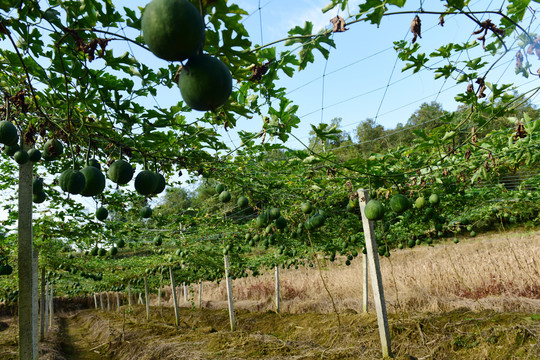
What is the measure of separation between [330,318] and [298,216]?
3.92 m

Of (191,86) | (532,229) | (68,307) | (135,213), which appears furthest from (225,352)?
(68,307)

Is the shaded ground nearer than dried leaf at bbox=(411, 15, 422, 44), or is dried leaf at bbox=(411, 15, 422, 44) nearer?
dried leaf at bbox=(411, 15, 422, 44)

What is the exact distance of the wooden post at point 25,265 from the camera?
3482 millimetres

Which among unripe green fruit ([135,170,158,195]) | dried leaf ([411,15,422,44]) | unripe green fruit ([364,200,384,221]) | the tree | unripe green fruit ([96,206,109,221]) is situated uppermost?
the tree

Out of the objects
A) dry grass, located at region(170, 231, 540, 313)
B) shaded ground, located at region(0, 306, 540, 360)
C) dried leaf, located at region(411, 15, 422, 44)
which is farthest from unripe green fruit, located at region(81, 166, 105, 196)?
dry grass, located at region(170, 231, 540, 313)

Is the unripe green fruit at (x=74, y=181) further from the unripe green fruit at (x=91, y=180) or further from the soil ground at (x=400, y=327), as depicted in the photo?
the soil ground at (x=400, y=327)

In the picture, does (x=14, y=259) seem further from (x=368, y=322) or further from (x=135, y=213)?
(x=368, y=322)

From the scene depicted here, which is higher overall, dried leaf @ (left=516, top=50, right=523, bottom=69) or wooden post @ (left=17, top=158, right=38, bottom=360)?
dried leaf @ (left=516, top=50, right=523, bottom=69)

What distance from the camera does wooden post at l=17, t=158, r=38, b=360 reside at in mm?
3482

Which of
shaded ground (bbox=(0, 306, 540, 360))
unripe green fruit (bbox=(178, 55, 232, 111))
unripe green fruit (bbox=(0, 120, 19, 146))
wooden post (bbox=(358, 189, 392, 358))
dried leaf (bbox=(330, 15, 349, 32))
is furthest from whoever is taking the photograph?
shaded ground (bbox=(0, 306, 540, 360))

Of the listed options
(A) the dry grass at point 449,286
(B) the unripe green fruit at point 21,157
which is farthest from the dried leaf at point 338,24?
(A) the dry grass at point 449,286

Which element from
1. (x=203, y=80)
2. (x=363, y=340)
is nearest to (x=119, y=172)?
(x=203, y=80)

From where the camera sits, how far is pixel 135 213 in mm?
6332

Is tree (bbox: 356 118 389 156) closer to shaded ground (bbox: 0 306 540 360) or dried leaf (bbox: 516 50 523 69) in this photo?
dried leaf (bbox: 516 50 523 69)
